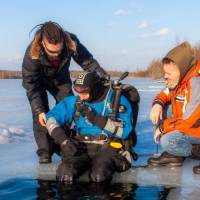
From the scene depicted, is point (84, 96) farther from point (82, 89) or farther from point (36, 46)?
point (36, 46)

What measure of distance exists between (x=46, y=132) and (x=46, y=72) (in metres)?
0.66

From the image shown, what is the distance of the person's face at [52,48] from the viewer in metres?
4.32

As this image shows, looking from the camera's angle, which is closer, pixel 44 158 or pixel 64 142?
pixel 64 142

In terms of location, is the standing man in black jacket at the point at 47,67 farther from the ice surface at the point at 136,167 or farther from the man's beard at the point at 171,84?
the man's beard at the point at 171,84

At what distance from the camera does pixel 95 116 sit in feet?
13.9

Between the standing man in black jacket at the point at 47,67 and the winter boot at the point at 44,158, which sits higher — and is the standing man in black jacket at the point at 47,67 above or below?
above

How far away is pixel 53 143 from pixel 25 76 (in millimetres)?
795

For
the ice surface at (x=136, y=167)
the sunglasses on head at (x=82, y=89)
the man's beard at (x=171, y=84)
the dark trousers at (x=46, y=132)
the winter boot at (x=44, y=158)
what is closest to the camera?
the ice surface at (x=136, y=167)

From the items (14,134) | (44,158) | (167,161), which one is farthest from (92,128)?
(14,134)

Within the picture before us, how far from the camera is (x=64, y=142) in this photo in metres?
4.14

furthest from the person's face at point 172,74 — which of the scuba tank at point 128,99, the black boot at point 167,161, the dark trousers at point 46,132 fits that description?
the dark trousers at point 46,132

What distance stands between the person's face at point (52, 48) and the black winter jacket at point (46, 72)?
3.6 inches

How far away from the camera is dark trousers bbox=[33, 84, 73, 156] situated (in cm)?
469

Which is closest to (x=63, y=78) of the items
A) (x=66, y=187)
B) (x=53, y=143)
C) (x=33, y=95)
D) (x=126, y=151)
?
(x=33, y=95)
